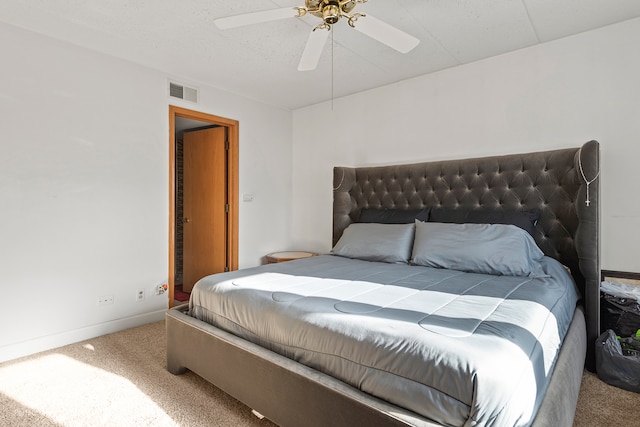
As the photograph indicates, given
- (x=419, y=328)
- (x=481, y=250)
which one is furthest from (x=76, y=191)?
(x=481, y=250)

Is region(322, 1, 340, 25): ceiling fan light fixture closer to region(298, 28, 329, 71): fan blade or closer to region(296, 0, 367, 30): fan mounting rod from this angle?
region(296, 0, 367, 30): fan mounting rod

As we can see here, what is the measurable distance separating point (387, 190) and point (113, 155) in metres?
2.51

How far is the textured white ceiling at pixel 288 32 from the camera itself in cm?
213

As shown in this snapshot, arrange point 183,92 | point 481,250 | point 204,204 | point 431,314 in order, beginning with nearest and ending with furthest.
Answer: point 431,314
point 481,250
point 183,92
point 204,204

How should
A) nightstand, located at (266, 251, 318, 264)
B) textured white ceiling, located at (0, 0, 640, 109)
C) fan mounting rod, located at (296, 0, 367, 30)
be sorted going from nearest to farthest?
1. fan mounting rod, located at (296, 0, 367, 30)
2. textured white ceiling, located at (0, 0, 640, 109)
3. nightstand, located at (266, 251, 318, 264)

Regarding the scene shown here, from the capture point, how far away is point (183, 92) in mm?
3316

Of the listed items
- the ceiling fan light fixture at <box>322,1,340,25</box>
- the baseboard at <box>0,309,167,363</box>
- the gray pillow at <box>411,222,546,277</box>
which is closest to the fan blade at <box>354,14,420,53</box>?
the ceiling fan light fixture at <box>322,1,340,25</box>

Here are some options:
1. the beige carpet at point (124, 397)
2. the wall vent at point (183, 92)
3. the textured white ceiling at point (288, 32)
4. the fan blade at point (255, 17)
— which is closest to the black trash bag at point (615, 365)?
the beige carpet at point (124, 397)

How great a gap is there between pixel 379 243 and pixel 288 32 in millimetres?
1757

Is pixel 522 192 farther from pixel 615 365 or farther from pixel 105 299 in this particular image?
pixel 105 299

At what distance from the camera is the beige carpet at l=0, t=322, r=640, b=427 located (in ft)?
5.52

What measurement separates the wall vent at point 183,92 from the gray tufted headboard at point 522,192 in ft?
5.42

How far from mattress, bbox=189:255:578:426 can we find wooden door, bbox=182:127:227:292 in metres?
1.83

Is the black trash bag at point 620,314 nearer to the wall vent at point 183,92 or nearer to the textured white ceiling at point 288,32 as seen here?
the textured white ceiling at point 288,32
